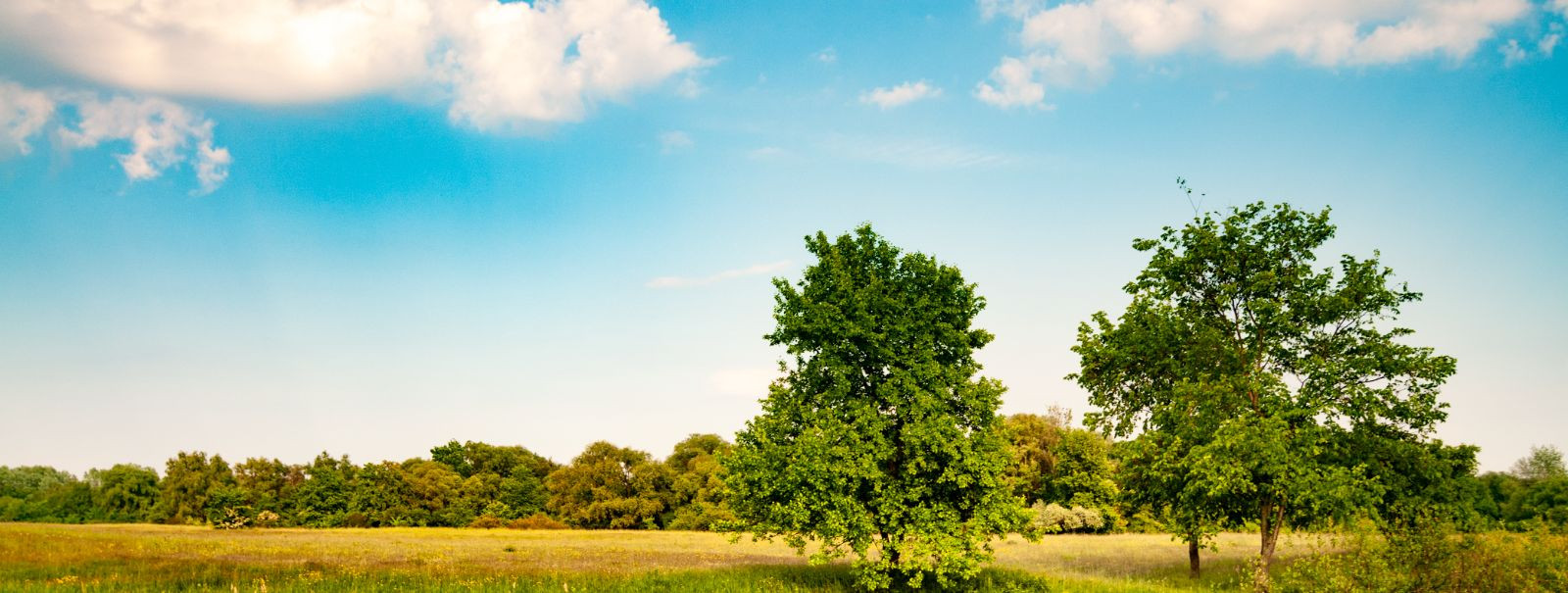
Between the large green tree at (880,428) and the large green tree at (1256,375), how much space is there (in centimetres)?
773

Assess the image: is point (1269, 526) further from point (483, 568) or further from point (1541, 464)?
point (1541, 464)

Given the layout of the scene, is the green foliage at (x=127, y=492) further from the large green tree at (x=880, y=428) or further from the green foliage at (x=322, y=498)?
the large green tree at (x=880, y=428)

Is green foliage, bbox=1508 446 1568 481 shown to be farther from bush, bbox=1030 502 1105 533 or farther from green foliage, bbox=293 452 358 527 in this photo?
green foliage, bbox=293 452 358 527

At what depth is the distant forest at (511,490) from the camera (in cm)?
7312

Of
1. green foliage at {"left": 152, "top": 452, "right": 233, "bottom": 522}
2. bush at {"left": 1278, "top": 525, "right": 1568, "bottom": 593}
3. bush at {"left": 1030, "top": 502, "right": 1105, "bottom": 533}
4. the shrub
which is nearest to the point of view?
bush at {"left": 1278, "top": 525, "right": 1568, "bottom": 593}

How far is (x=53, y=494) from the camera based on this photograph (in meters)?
102

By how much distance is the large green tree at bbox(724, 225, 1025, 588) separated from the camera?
2084 cm

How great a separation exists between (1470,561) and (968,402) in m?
12.9

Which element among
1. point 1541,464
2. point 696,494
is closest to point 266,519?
point 696,494

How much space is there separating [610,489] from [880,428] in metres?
69.3

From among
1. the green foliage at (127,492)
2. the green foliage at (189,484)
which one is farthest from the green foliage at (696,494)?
the green foliage at (127,492)

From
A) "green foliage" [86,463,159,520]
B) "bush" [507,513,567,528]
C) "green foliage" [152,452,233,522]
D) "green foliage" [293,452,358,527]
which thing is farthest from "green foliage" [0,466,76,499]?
"bush" [507,513,567,528]

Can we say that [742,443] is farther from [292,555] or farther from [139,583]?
[292,555]

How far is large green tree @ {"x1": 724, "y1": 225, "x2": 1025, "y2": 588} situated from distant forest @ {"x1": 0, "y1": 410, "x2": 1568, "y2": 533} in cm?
5041
